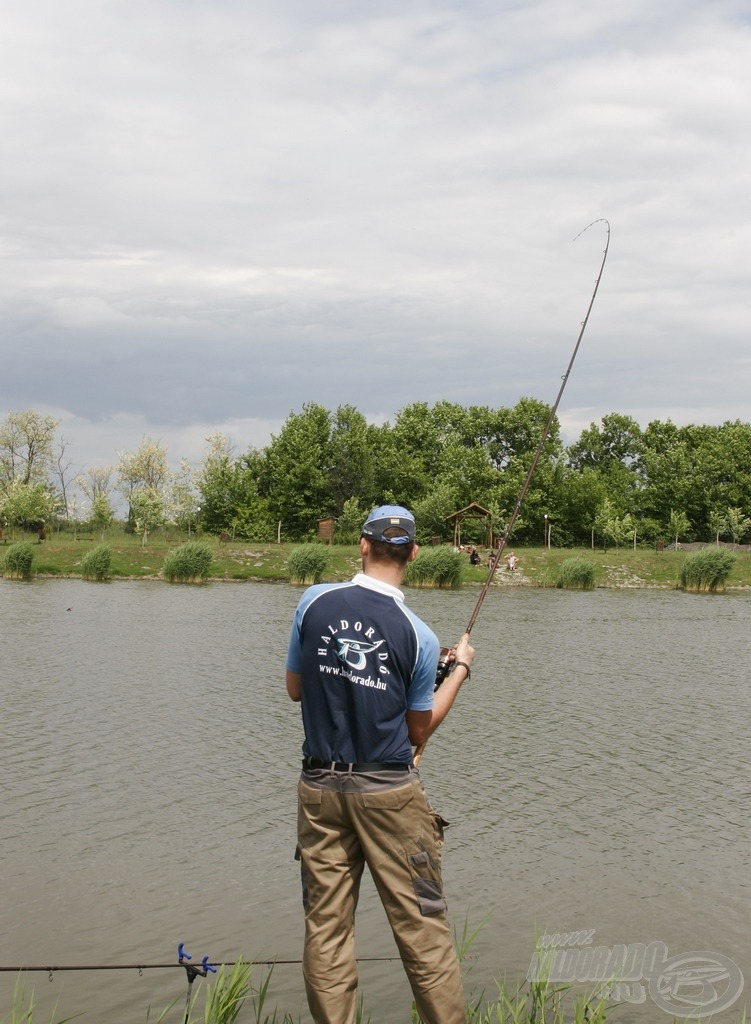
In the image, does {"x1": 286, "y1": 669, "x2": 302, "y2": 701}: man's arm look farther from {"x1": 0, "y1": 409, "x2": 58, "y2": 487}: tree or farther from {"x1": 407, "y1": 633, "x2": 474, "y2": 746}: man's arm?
{"x1": 0, "y1": 409, "x2": 58, "y2": 487}: tree

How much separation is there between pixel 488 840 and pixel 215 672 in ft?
36.3

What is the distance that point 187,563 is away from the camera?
4912cm

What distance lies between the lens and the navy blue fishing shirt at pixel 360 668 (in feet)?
15.5

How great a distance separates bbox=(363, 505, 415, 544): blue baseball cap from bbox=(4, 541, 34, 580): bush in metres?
46.6

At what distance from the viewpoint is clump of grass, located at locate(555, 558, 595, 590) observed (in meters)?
53.2

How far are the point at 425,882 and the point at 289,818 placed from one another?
551 centimetres

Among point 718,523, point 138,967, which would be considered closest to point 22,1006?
point 138,967

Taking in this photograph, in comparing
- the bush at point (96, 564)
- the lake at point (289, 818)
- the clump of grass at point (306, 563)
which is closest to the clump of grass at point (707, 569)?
the clump of grass at point (306, 563)

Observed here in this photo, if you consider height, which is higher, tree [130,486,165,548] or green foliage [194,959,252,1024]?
tree [130,486,165,548]

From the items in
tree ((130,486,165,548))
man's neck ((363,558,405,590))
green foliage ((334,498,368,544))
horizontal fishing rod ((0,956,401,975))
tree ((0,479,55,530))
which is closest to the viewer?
man's neck ((363,558,405,590))

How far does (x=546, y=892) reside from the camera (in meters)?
8.30

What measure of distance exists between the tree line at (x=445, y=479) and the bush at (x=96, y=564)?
2409 centimetres

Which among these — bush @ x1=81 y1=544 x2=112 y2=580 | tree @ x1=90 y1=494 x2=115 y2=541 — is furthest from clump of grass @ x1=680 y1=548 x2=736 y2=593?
tree @ x1=90 y1=494 x2=115 y2=541

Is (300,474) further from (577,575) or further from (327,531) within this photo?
(577,575)
